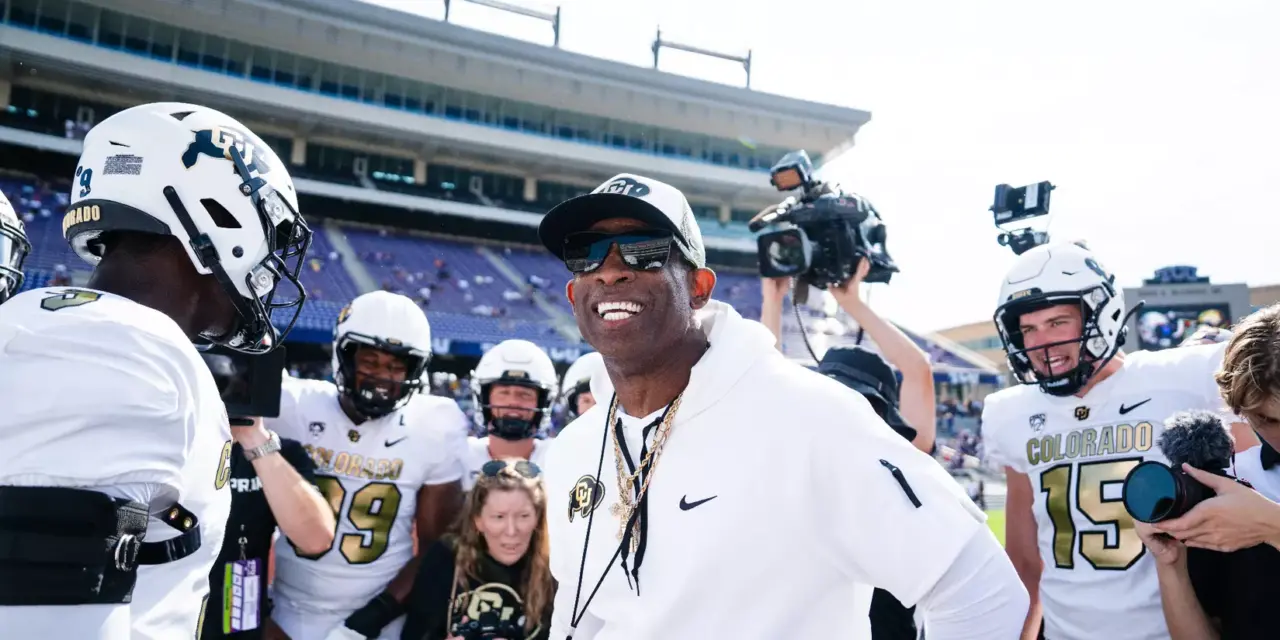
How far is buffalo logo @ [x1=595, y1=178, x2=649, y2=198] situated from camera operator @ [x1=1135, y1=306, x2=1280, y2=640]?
158 cm

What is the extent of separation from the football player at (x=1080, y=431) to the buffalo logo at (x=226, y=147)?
2930mm

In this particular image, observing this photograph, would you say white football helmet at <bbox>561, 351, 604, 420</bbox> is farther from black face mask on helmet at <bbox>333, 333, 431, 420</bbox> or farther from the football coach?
the football coach

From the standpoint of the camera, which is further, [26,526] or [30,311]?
[30,311]

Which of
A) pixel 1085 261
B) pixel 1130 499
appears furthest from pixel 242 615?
pixel 1085 261

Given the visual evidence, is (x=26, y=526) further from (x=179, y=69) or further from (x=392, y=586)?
(x=179, y=69)

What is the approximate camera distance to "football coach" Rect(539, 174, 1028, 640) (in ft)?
4.99

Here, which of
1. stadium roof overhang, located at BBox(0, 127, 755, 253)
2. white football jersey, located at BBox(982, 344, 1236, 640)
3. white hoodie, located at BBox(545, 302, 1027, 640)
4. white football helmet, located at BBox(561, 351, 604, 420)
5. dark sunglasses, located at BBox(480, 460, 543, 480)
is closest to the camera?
white hoodie, located at BBox(545, 302, 1027, 640)

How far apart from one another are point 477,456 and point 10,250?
7.70 feet

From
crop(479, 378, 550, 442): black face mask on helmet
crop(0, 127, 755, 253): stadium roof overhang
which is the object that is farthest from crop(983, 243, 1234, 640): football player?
crop(0, 127, 755, 253): stadium roof overhang

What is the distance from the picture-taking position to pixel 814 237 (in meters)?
3.24

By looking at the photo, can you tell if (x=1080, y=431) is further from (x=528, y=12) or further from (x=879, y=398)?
(x=528, y=12)

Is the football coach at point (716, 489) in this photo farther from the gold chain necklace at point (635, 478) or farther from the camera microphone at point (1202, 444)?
the camera microphone at point (1202, 444)

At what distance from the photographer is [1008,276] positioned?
332 cm

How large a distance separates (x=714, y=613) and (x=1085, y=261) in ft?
8.31
